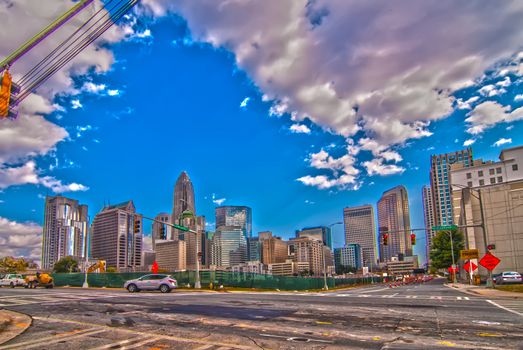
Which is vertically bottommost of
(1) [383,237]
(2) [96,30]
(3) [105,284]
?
(3) [105,284]

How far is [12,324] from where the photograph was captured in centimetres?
1224

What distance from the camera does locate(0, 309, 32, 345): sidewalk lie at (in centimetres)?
1037

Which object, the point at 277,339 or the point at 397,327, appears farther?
the point at 397,327

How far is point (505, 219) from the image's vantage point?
75688mm

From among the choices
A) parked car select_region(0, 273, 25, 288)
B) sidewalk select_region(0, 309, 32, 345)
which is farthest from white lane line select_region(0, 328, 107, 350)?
parked car select_region(0, 273, 25, 288)

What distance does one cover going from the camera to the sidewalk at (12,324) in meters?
10.4

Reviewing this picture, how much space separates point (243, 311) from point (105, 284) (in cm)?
4013

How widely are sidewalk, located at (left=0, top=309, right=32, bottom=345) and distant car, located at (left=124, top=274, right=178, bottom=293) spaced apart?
54.1 ft

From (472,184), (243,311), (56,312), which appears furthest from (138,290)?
(472,184)

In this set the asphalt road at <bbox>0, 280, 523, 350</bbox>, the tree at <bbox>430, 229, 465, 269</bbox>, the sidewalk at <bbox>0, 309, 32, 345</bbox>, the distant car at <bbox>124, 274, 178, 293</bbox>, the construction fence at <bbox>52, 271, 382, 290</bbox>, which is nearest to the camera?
the asphalt road at <bbox>0, 280, 523, 350</bbox>

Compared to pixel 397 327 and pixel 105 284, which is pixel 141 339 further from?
pixel 105 284

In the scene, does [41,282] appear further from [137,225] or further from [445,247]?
[445,247]

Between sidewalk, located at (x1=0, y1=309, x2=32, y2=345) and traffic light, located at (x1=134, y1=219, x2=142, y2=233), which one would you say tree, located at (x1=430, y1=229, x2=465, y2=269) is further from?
sidewalk, located at (x1=0, y1=309, x2=32, y2=345)

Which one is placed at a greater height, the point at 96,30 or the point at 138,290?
the point at 96,30
